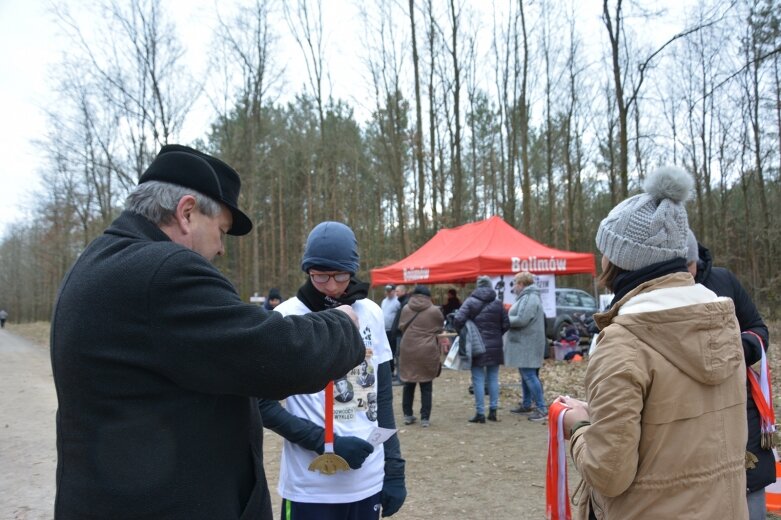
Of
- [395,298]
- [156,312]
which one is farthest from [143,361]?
[395,298]

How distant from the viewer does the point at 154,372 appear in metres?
1.27

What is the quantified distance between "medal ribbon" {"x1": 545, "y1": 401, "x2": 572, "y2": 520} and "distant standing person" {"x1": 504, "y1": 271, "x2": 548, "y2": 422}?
607 cm

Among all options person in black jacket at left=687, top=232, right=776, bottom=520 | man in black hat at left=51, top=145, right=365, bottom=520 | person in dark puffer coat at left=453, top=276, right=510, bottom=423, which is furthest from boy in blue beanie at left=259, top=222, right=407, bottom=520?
person in dark puffer coat at left=453, top=276, right=510, bottom=423

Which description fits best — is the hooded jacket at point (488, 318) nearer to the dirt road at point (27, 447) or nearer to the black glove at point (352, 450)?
the dirt road at point (27, 447)

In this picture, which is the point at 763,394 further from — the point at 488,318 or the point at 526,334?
the point at 488,318

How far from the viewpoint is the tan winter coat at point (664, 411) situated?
61.6 inches

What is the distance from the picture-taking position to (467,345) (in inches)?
316

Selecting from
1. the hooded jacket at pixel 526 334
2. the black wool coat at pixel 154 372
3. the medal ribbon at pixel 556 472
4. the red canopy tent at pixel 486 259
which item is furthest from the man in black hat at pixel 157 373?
the red canopy tent at pixel 486 259

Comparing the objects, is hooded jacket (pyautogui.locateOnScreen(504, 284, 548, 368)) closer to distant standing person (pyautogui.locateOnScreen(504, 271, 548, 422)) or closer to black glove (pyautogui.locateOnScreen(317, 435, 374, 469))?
distant standing person (pyautogui.locateOnScreen(504, 271, 548, 422))

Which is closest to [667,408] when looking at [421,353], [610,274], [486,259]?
[610,274]

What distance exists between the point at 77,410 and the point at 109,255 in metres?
0.37

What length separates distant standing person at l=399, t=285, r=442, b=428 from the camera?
7.94 metres

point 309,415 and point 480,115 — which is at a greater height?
point 480,115

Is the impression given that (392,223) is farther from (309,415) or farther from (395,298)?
(309,415)
